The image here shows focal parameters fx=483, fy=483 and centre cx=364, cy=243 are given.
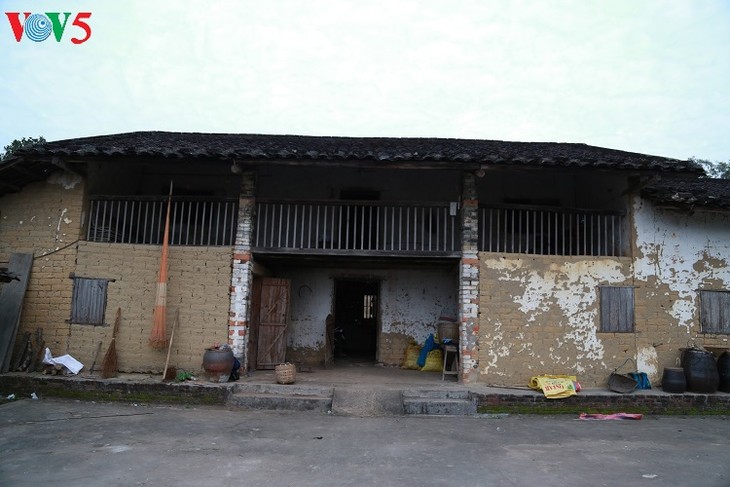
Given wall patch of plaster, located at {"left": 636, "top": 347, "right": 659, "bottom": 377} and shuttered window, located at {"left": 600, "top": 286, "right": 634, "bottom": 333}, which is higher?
shuttered window, located at {"left": 600, "top": 286, "right": 634, "bottom": 333}

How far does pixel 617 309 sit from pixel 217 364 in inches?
294

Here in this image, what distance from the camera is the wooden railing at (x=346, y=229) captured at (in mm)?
9352

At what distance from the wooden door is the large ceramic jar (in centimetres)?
157

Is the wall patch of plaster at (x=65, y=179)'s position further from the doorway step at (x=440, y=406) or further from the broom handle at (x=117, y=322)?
the doorway step at (x=440, y=406)

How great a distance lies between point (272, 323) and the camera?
10.2m

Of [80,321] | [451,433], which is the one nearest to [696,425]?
[451,433]

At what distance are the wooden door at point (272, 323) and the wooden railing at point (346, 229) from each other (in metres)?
0.95

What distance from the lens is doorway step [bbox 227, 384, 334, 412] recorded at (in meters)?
8.08

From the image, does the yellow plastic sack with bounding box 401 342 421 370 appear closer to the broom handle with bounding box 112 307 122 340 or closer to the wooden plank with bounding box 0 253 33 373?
the broom handle with bounding box 112 307 122 340

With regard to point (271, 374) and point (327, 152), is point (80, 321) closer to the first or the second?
point (271, 374)

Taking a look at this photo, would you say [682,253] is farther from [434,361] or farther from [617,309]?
[434,361]

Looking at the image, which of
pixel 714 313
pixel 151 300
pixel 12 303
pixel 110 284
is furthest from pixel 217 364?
pixel 714 313

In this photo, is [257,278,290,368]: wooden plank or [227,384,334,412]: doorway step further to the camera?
[257,278,290,368]: wooden plank

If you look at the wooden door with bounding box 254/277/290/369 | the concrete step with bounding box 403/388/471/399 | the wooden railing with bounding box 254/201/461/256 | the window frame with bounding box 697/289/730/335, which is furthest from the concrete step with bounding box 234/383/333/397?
the window frame with bounding box 697/289/730/335
